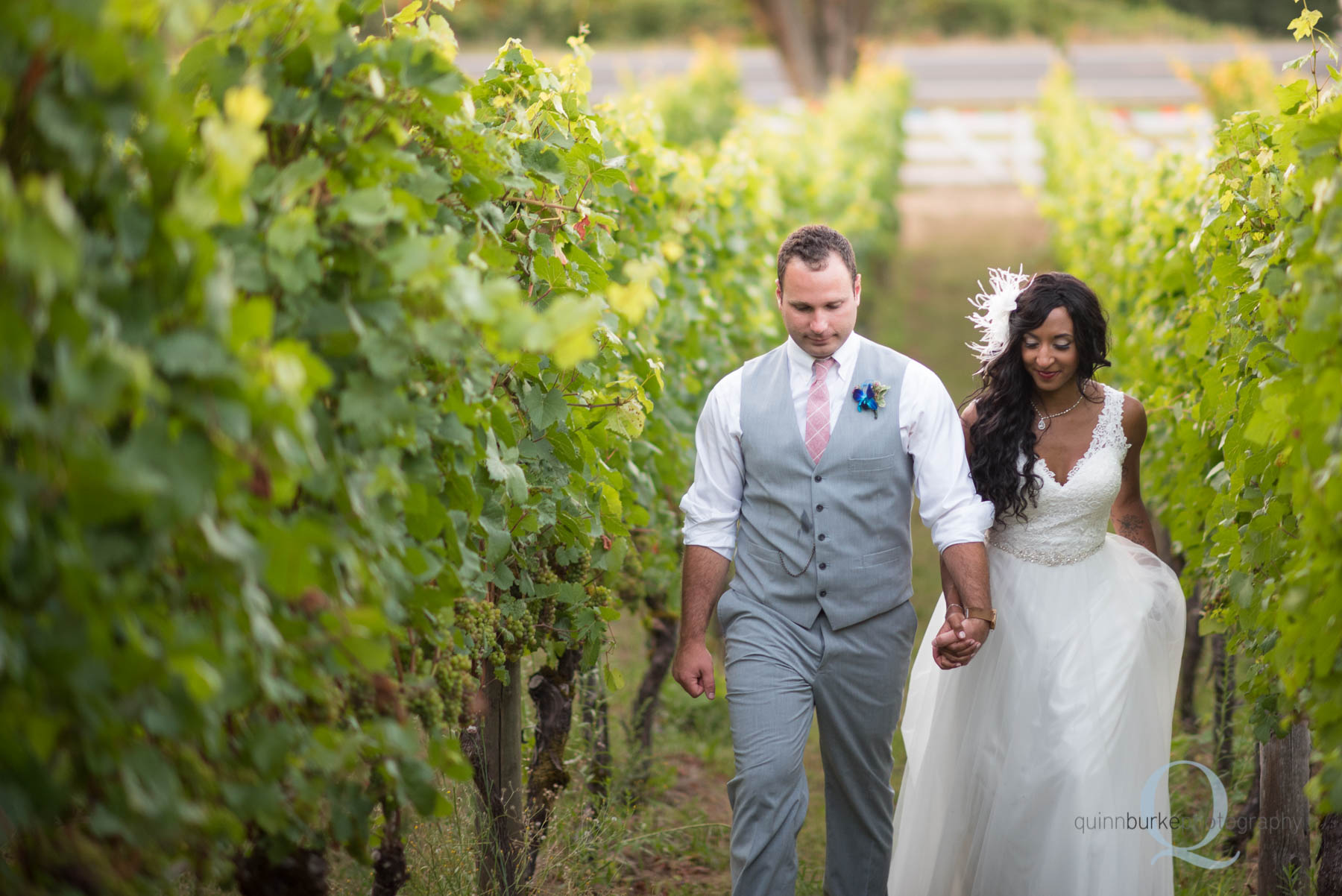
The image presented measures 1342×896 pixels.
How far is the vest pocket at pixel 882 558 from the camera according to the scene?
3430 mm

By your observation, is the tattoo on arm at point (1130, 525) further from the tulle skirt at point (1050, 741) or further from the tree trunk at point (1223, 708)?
the tree trunk at point (1223, 708)

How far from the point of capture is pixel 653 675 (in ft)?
16.9

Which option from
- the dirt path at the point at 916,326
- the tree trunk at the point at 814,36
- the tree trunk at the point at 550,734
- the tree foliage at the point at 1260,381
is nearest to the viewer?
the tree foliage at the point at 1260,381

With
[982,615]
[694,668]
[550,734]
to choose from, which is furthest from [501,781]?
[982,615]

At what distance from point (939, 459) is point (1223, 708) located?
177cm

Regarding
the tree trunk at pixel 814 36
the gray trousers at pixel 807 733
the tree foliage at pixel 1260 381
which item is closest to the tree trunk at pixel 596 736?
the gray trousers at pixel 807 733

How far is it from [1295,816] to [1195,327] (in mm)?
1511

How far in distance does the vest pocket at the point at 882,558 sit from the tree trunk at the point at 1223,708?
1.67 m

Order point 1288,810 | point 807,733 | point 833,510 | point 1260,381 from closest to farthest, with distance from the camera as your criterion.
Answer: point 1260,381 → point 833,510 → point 807,733 → point 1288,810

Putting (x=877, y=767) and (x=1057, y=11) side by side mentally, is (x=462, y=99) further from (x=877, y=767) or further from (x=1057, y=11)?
(x=1057, y=11)

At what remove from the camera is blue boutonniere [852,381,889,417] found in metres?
3.46

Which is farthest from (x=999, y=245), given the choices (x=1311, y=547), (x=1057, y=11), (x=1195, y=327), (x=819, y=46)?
(x=1057, y=11)

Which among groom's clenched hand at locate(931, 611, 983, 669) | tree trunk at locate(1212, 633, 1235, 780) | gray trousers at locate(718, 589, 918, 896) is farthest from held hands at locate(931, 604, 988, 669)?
tree trunk at locate(1212, 633, 1235, 780)

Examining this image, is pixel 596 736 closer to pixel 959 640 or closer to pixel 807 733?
pixel 807 733
